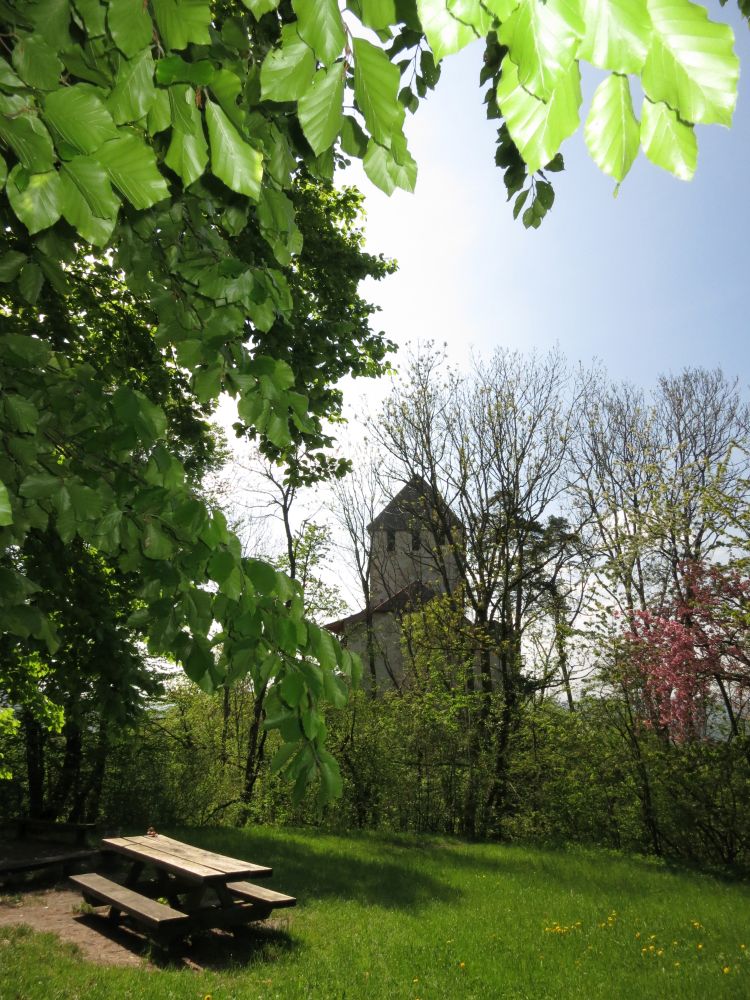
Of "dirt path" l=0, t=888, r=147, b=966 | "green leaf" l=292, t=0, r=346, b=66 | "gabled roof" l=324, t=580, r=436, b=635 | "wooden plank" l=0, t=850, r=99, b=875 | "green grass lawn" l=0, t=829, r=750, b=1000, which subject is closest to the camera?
"green leaf" l=292, t=0, r=346, b=66

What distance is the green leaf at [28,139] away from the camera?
1168 mm

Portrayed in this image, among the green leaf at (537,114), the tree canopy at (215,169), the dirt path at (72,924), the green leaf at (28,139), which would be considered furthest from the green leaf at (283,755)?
the dirt path at (72,924)

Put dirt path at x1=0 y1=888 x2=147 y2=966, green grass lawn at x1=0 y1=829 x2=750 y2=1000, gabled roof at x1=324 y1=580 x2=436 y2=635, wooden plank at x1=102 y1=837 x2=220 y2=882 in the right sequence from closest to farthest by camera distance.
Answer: green grass lawn at x1=0 y1=829 x2=750 y2=1000
dirt path at x1=0 y1=888 x2=147 y2=966
wooden plank at x1=102 y1=837 x2=220 y2=882
gabled roof at x1=324 y1=580 x2=436 y2=635

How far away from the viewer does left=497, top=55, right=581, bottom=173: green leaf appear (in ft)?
2.81

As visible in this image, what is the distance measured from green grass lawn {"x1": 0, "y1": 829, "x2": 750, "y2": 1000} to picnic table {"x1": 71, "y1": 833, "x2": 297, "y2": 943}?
0.33 m

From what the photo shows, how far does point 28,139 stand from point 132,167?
0.17 meters

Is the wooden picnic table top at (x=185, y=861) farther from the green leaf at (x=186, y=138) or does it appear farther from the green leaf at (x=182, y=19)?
the green leaf at (x=182, y=19)

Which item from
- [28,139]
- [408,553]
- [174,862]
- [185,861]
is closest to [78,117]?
[28,139]

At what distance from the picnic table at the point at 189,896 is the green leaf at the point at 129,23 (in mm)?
6207

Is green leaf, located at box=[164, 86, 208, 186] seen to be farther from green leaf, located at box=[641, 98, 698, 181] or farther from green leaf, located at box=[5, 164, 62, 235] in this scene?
green leaf, located at box=[641, 98, 698, 181]

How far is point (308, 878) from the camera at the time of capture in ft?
29.1

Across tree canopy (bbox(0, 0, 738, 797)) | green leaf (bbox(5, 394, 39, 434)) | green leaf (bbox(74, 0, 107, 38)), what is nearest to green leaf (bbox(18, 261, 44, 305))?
tree canopy (bbox(0, 0, 738, 797))

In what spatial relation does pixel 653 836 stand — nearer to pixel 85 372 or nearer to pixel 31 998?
pixel 31 998

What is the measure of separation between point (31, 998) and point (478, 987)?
10.1ft
